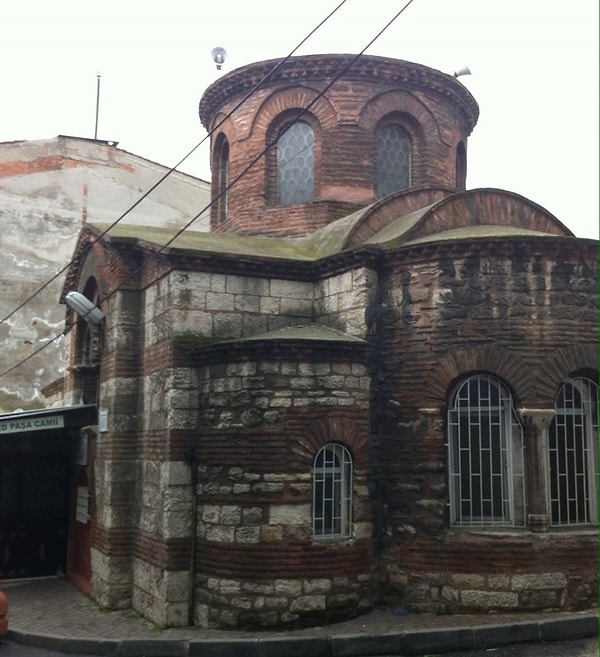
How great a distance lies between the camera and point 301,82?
14305 millimetres

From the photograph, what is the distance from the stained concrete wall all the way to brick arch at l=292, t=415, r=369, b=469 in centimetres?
1210

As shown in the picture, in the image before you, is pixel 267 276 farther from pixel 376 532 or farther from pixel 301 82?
pixel 301 82

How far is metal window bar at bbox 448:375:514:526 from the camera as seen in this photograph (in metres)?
Result: 9.59

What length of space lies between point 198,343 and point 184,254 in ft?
3.92

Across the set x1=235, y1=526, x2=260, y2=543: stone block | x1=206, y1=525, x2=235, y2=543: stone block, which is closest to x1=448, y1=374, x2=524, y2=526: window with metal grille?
x1=235, y1=526, x2=260, y2=543: stone block

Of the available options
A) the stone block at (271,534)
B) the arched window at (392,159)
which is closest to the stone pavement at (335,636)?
the stone block at (271,534)

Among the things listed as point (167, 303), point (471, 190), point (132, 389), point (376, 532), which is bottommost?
point (376, 532)

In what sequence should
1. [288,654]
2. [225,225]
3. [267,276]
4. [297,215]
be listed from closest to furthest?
1. [288,654]
2. [267,276]
3. [297,215]
4. [225,225]

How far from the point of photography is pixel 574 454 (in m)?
9.79

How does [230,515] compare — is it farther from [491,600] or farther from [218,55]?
[218,55]

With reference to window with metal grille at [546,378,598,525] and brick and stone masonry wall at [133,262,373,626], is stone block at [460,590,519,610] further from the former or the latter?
brick and stone masonry wall at [133,262,373,626]

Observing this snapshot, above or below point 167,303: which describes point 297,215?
above

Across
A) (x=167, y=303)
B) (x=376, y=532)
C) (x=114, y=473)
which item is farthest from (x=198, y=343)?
(x=376, y=532)

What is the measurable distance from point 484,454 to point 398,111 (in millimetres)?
7259
